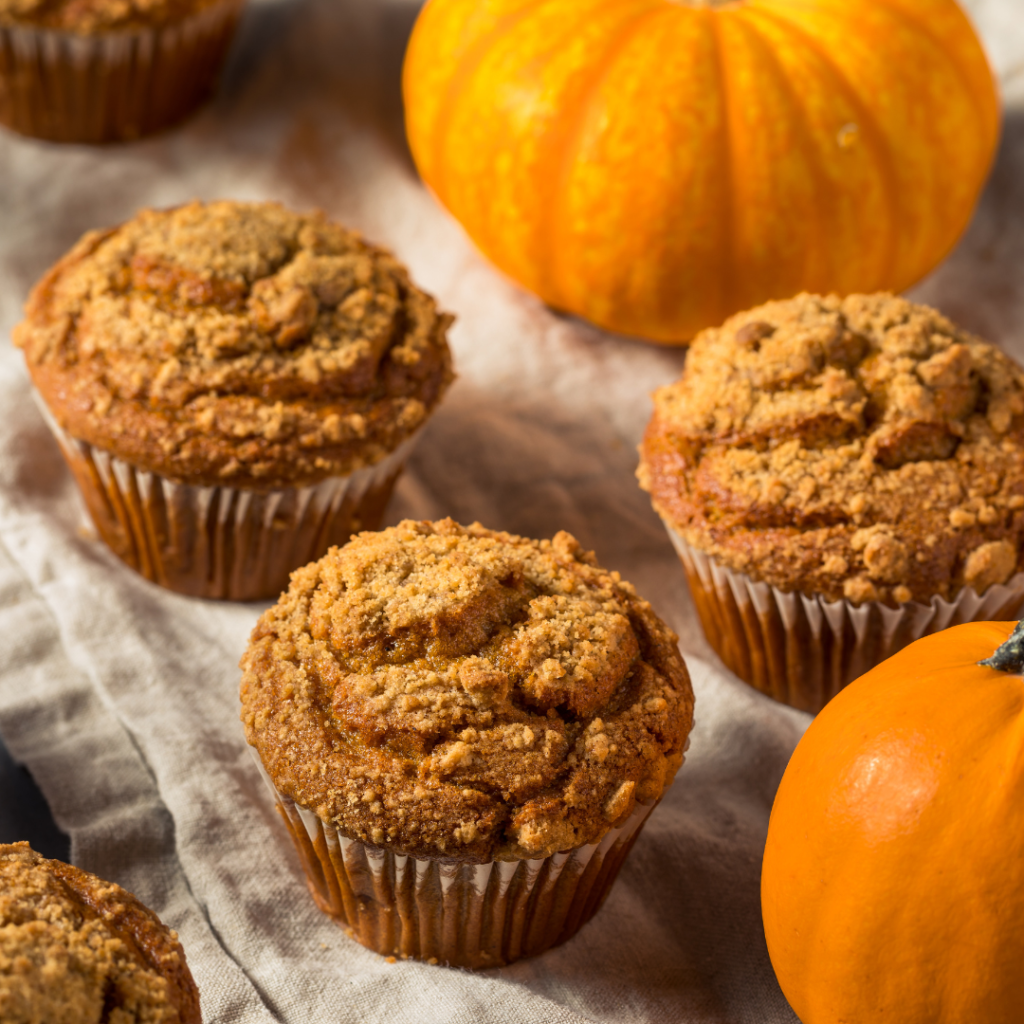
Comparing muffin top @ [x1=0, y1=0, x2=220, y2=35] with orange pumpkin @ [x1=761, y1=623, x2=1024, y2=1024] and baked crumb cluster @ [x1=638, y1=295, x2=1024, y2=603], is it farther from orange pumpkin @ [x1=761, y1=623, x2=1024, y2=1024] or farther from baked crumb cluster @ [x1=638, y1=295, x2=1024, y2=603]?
orange pumpkin @ [x1=761, y1=623, x2=1024, y2=1024]

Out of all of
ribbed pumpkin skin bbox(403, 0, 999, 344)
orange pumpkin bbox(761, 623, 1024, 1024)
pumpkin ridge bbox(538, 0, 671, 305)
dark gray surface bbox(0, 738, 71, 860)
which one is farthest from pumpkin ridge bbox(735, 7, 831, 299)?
dark gray surface bbox(0, 738, 71, 860)

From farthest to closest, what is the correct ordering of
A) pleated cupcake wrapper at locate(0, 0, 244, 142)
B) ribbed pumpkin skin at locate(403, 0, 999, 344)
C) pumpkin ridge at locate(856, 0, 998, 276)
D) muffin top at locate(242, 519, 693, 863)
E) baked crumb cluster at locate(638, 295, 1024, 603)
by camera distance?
pleated cupcake wrapper at locate(0, 0, 244, 142), pumpkin ridge at locate(856, 0, 998, 276), ribbed pumpkin skin at locate(403, 0, 999, 344), baked crumb cluster at locate(638, 295, 1024, 603), muffin top at locate(242, 519, 693, 863)

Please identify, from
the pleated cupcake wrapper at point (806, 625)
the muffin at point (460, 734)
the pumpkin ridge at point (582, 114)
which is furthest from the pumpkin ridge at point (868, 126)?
the muffin at point (460, 734)

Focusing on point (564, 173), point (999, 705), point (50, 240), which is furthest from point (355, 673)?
point (50, 240)

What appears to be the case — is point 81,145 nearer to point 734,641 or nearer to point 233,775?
point 233,775

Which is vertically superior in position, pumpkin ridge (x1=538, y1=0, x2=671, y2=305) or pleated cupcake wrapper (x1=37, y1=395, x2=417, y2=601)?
pumpkin ridge (x1=538, y1=0, x2=671, y2=305)

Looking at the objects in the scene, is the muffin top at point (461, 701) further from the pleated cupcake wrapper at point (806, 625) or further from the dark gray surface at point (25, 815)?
the dark gray surface at point (25, 815)
